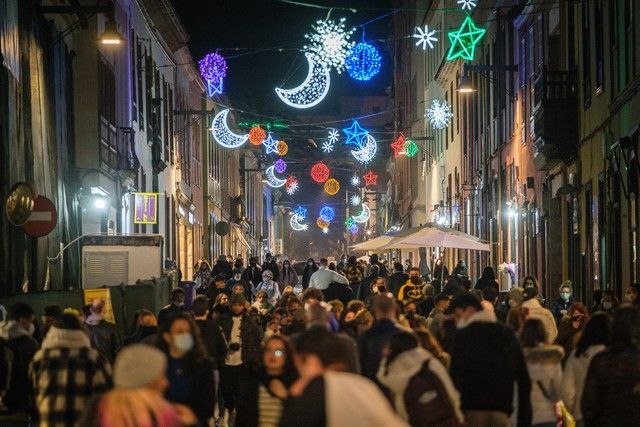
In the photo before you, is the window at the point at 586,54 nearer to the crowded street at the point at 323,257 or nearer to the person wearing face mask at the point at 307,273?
the crowded street at the point at 323,257

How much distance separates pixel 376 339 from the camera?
11.2 meters

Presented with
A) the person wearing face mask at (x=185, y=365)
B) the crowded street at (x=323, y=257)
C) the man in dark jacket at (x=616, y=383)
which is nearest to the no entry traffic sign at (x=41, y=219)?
the crowded street at (x=323, y=257)

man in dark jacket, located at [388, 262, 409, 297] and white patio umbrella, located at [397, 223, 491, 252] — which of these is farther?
white patio umbrella, located at [397, 223, 491, 252]

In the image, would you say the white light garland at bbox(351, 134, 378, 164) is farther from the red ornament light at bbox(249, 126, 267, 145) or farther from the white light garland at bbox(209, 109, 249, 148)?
the white light garland at bbox(209, 109, 249, 148)

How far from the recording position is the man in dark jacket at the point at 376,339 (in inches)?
439

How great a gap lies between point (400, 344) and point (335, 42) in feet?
73.9

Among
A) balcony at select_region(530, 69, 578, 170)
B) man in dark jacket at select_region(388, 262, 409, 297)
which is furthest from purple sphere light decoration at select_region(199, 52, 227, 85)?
man in dark jacket at select_region(388, 262, 409, 297)

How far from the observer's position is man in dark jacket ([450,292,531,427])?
10.0 metres

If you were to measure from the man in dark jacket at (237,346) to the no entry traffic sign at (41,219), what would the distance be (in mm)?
5213

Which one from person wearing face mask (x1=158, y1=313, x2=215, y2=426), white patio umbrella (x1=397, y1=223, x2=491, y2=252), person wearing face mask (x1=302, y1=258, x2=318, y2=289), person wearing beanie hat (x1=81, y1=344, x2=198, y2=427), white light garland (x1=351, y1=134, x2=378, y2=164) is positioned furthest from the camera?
white light garland (x1=351, y1=134, x2=378, y2=164)

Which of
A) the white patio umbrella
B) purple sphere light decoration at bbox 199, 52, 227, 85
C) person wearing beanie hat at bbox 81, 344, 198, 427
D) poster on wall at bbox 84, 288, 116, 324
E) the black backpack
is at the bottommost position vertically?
the black backpack

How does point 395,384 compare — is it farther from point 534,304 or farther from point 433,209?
point 433,209

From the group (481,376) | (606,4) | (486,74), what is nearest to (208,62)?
(486,74)

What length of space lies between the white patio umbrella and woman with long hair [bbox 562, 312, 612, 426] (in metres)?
15.5
